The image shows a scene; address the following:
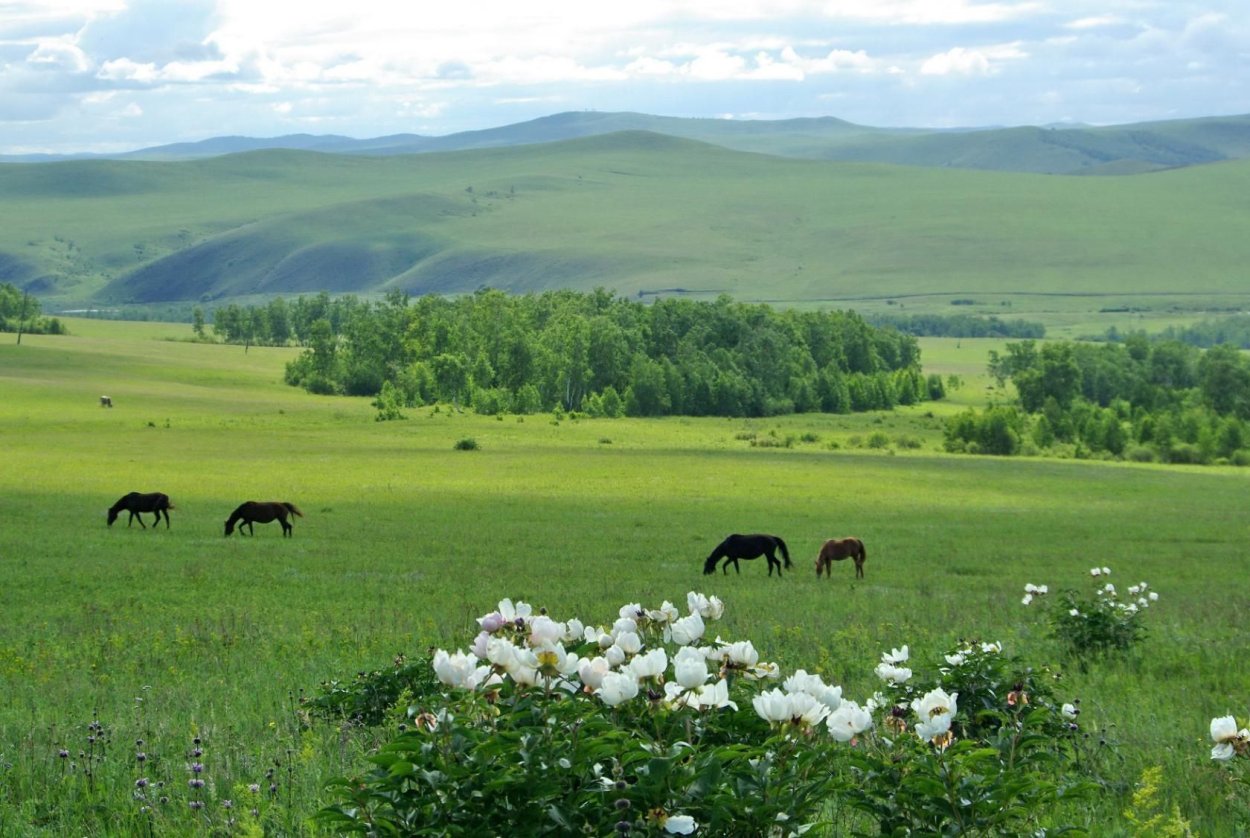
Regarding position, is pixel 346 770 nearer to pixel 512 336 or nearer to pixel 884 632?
pixel 884 632

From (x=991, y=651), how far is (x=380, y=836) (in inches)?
202

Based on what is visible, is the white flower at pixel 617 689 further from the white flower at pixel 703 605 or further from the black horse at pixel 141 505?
the black horse at pixel 141 505

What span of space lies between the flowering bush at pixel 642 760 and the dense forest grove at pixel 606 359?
9745 cm

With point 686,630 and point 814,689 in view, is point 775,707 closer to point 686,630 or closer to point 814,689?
point 814,689

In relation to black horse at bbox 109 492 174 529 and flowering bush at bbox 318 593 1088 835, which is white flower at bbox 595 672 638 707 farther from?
black horse at bbox 109 492 174 529

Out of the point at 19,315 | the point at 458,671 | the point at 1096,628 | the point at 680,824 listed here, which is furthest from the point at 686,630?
the point at 19,315

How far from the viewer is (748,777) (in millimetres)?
4871

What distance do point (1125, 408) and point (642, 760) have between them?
108031 millimetres

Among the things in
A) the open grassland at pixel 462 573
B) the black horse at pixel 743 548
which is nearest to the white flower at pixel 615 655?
the open grassland at pixel 462 573

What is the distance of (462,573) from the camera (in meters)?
26.1

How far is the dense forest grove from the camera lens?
113 meters

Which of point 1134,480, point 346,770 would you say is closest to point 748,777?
point 346,770

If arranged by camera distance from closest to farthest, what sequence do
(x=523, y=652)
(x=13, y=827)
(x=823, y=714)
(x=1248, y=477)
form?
(x=823, y=714), (x=523, y=652), (x=13, y=827), (x=1248, y=477)

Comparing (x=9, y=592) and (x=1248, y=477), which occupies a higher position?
(x=9, y=592)
